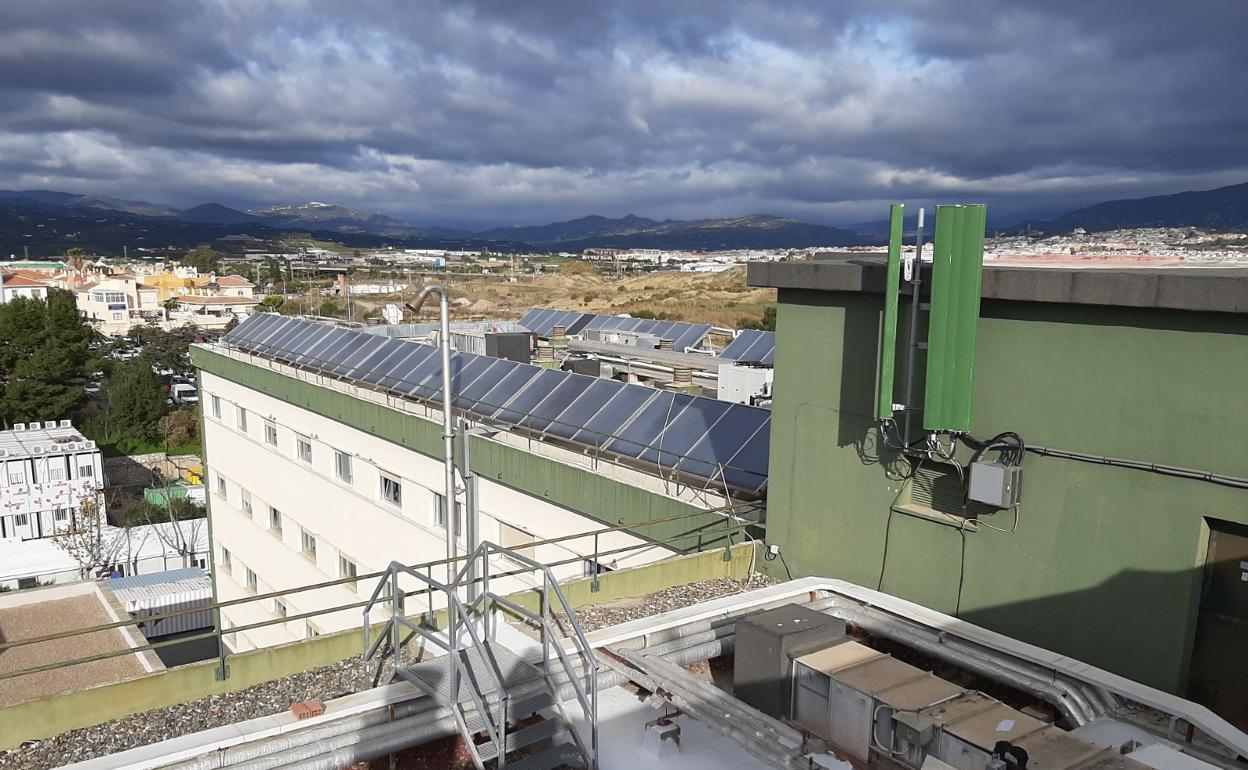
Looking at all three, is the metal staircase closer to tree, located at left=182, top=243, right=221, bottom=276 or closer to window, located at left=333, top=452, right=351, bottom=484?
window, located at left=333, top=452, right=351, bottom=484

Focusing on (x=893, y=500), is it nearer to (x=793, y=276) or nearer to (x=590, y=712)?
(x=793, y=276)

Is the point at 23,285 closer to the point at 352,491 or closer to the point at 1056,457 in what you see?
the point at 352,491

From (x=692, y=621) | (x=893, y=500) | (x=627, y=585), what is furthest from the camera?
(x=627, y=585)

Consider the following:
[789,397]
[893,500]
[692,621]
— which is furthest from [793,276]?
[692,621]

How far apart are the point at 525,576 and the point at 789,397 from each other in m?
7.57

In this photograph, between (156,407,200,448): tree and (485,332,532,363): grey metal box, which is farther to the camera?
(156,407,200,448): tree

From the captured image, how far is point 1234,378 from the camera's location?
744cm

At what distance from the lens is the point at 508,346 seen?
25125 mm

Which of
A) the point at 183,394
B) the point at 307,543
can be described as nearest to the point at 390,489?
the point at 307,543

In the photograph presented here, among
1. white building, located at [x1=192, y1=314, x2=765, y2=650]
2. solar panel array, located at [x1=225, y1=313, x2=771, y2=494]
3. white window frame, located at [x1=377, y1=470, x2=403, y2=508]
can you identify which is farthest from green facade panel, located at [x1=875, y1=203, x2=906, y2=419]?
white window frame, located at [x1=377, y1=470, x2=403, y2=508]

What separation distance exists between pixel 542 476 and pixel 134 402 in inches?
2496

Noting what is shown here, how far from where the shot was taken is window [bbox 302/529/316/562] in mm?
23703

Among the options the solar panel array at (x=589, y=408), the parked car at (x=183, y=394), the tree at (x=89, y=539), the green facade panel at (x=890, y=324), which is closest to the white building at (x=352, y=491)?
the solar panel array at (x=589, y=408)

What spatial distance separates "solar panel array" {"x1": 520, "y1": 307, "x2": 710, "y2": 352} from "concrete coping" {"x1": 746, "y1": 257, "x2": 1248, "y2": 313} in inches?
810
